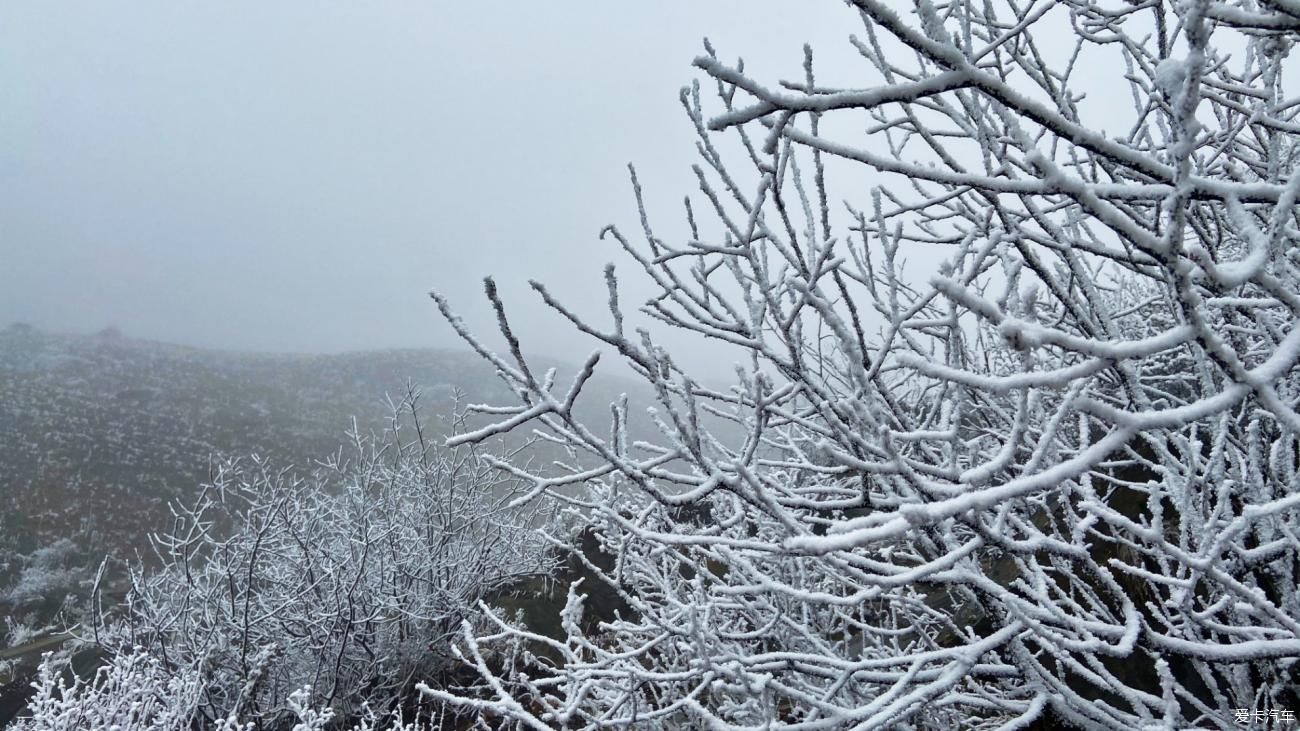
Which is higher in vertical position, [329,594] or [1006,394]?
[1006,394]

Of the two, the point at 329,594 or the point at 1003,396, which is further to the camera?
the point at 329,594

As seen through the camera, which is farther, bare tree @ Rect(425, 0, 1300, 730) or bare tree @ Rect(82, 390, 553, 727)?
bare tree @ Rect(82, 390, 553, 727)

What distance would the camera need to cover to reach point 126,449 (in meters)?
29.3

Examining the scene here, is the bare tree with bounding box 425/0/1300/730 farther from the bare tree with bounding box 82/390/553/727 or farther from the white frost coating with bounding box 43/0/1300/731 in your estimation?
the bare tree with bounding box 82/390/553/727

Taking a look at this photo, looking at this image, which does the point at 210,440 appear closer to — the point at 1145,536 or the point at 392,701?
the point at 392,701

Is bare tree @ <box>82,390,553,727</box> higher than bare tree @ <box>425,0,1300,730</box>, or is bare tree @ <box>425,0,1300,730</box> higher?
bare tree @ <box>425,0,1300,730</box>

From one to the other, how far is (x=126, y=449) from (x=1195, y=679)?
1450 inches

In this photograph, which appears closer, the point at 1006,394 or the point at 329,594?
the point at 1006,394

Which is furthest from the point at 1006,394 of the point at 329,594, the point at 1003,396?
the point at 329,594

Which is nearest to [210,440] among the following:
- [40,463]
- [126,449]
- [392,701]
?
[126,449]

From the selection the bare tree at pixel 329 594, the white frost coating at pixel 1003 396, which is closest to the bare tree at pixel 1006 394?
the white frost coating at pixel 1003 396

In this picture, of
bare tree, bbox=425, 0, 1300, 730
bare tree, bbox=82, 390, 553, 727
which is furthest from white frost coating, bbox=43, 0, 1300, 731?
Result: bare tree, bbox=82, 390, 553, 727

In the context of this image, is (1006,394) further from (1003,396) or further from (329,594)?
(329,594)

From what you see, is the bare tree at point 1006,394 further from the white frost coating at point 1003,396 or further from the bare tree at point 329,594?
the bare tree at point 329,594
